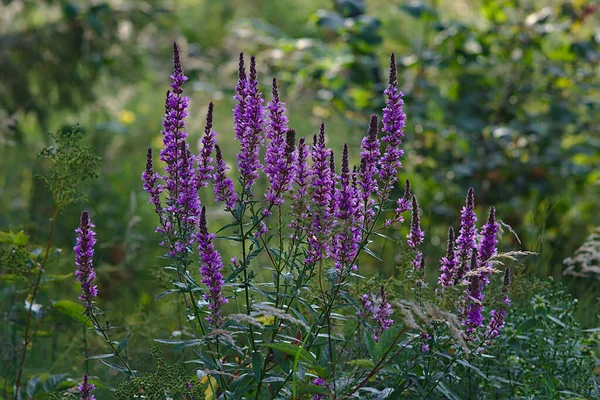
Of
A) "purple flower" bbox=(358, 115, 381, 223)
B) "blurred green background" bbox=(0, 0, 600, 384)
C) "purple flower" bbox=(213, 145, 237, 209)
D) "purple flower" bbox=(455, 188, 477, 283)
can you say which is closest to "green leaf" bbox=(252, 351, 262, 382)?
"purple flower" bbox=(213, 145, 237, 209)

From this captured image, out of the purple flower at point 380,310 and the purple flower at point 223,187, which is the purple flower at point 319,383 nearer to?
the purple flower at point 380,310

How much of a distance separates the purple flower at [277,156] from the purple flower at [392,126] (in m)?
0.31

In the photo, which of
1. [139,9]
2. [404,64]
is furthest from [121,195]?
[404,64]

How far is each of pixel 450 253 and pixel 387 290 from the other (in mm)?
265

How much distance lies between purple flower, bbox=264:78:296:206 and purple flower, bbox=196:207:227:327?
9.0 inches

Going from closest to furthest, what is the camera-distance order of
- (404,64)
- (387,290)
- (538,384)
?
(387,290) < (538,384) < (404,64)

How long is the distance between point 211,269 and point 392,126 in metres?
0.72

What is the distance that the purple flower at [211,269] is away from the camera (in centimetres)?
240

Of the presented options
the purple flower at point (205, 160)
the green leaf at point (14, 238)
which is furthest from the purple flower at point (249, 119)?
the green leaf at point (14, 238)

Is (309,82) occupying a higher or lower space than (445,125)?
higher

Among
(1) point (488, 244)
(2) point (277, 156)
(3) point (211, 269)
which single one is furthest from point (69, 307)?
(1) point (488, 244)

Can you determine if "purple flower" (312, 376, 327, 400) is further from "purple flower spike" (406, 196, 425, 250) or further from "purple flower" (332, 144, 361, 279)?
"purple flower spike" (406, 196, 425, 250)

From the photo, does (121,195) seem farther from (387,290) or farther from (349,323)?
(387,290)

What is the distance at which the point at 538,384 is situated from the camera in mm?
3143
